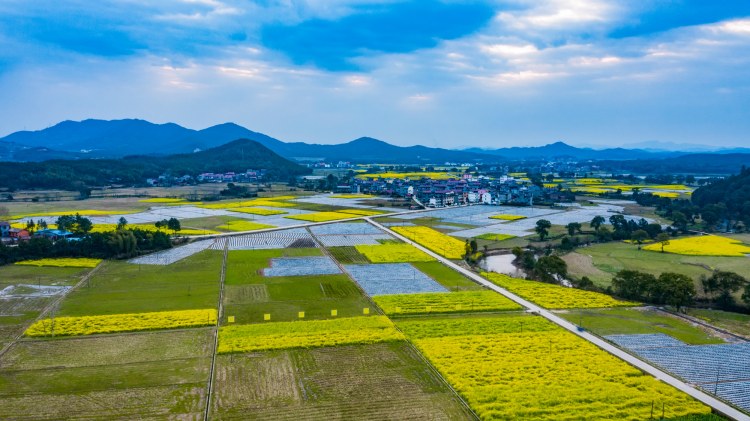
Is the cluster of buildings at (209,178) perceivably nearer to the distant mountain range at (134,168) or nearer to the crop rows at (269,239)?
the distant mountain range at (134,168)

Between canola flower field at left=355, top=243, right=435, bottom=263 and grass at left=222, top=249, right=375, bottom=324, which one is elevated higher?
canola flower field at left=355, top=243, right=435, bottom=263

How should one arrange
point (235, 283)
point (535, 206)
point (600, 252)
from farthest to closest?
1. point (535, 206)
2. point (600, 252)
3. point (235, 283)

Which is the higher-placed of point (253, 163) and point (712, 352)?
point (253, 163)

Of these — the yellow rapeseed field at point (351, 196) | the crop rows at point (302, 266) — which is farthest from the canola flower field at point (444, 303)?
the yellow rapeseed field at point (351, 196)

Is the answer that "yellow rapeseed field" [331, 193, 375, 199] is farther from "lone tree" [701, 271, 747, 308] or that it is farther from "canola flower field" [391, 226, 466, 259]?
"lone tree" [701, 271, 747, 308]

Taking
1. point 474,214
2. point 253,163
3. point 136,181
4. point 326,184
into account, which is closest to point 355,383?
point 474,214

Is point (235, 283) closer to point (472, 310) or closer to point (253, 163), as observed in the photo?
point (472, 310)

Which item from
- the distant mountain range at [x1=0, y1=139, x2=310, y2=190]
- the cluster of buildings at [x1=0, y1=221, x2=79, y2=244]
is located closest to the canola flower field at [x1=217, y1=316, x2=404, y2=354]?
the cluster of buildings at [x1=0, y1=221, x2=79, y2=244]
